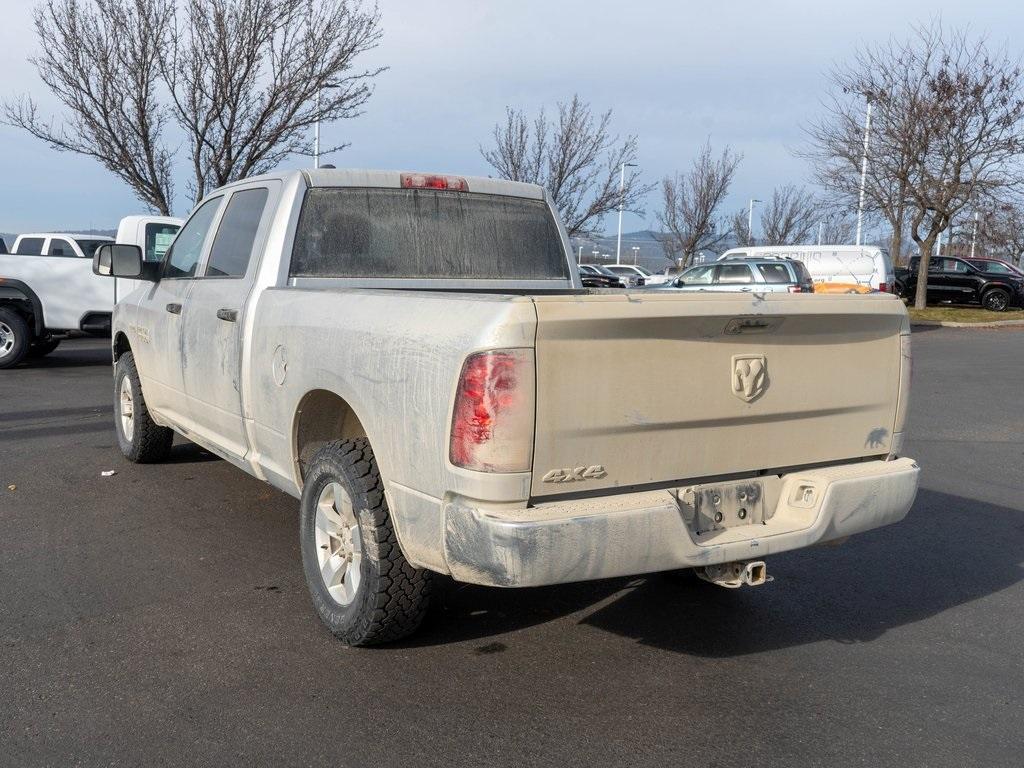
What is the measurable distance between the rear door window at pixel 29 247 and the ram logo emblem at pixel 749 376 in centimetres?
1668

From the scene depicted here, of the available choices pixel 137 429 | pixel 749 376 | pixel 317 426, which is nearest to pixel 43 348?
pixel 137 429

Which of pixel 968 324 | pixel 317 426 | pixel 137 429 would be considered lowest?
pixel 968 324

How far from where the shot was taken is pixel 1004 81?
92.2 feet

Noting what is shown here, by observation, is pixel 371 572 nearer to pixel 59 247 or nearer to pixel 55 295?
pixel 55 295

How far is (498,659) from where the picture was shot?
399 centimetres

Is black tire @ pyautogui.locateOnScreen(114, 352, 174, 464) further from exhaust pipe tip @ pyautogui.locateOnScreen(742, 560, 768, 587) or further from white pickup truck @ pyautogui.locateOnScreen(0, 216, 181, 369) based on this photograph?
white pickup truck @ pyautogui.locateOnScreen(0, 216, 181, 369)

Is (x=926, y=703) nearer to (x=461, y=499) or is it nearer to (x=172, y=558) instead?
(x=461, y=499)

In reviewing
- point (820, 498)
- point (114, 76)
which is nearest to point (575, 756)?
point (820, 498)

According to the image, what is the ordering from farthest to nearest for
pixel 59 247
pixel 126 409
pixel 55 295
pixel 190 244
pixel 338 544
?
pixel 59 247
pixel 55 295
pixel 126 409
pixel 190 244
pixel 338 544

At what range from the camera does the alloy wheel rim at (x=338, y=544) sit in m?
4.00

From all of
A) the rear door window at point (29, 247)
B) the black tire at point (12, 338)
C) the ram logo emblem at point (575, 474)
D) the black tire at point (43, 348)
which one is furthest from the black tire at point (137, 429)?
the rear door window at point (29, 247)

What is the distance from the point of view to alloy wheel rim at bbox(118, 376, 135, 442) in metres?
7.09

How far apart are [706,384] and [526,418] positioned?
74 centimetres

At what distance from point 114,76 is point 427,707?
1853cm
